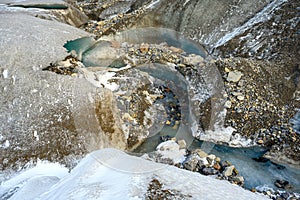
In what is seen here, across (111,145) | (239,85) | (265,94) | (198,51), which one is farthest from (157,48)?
(111,145)

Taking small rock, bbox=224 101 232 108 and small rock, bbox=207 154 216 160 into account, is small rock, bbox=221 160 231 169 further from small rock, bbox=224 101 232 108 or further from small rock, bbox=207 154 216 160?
small rock, bbox=224 101 232 108

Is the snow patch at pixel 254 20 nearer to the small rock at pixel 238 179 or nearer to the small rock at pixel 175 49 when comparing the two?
the small rock at pixel 175 49

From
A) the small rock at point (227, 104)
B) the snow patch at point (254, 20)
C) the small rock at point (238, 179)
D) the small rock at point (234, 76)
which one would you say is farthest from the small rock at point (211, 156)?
the snow patch at point (254, 20)

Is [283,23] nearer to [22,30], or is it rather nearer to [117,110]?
[117,110]

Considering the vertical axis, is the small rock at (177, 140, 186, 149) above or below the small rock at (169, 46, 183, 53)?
Answer: below

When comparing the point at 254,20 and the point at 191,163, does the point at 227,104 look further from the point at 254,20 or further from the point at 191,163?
the point at 254,20

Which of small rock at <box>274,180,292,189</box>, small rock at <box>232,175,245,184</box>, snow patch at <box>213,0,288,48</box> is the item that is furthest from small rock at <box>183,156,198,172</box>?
snow patch at <box>213,0,288,48</box>

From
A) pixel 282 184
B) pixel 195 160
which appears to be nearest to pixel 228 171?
pixel 195 160

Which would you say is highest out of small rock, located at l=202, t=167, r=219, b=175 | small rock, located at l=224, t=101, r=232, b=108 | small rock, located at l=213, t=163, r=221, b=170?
small rock, located at l=224, t=101, r=232, b=108
